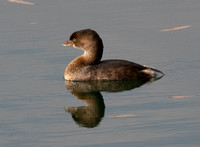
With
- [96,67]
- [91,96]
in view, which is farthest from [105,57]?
[91,96]

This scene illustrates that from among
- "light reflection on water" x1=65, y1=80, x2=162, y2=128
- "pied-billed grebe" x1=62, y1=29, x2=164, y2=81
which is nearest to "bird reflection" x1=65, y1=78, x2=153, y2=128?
"light reflection on water" x1=65, y1=80, x2=162, y2=128

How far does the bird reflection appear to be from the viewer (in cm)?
1067

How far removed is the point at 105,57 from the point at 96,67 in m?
1.46

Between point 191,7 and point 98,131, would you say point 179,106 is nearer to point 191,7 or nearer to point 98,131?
point 98,131

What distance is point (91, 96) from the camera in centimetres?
1222

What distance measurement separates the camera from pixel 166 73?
44.4 feet

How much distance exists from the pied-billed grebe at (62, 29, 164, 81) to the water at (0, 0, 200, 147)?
34cm

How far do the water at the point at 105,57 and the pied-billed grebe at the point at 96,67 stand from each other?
0.34 m

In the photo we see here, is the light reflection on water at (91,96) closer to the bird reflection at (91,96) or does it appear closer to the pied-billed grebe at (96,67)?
the bird reflection at (91,96)

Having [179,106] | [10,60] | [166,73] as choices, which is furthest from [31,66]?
[179,106]

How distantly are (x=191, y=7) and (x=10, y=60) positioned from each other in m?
6.17

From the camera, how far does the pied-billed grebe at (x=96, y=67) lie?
13.4m

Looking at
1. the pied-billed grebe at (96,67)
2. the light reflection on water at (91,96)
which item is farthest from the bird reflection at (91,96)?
the pied-billed grebe at (96,67)

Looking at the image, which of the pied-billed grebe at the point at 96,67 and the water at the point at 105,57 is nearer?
the water at the point at 105,57
